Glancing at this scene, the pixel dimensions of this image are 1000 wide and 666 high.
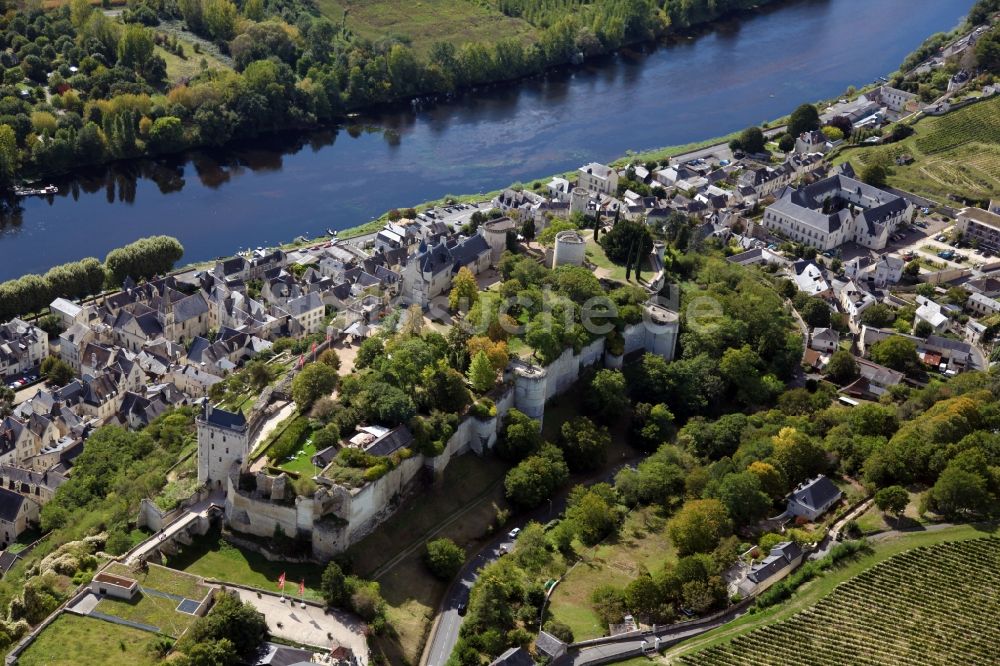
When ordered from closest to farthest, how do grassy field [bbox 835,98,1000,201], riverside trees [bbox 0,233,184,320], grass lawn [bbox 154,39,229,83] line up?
1. riverside trees [bbox 0,233,184,320]
2. grassy field [bbox 835,98,1000,201]
3. grass lawn [bbox 154,39,229,83]

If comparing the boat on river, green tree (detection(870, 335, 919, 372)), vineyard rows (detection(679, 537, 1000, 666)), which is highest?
the boat on river

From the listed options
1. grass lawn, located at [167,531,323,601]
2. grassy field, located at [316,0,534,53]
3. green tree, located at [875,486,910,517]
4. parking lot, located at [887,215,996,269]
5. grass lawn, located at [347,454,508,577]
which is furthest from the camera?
grassy field, located at [316,0,534,53]

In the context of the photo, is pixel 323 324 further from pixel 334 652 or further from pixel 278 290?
pixel 334 652

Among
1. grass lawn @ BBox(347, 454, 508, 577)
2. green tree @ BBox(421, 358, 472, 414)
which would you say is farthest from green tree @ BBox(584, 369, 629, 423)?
green tree @ BBox(421, 358, 472, 414)

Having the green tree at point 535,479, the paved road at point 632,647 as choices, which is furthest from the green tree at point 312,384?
the paved road at point 632,647

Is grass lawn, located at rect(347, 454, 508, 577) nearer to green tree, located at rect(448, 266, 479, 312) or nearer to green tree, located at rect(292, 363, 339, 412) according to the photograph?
green tree, located at rect(292, 363, 339, 412)

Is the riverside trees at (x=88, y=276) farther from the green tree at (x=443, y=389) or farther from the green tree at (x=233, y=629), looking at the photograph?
the green tree at (x=233, y=629)
